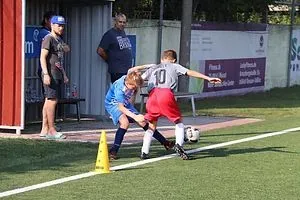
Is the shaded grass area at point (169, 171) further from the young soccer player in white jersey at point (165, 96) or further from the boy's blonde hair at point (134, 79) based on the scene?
the boy's blonde hair at point (134, 79)

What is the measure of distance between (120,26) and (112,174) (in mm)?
5356

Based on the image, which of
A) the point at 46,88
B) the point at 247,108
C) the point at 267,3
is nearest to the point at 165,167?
the point at 46,88

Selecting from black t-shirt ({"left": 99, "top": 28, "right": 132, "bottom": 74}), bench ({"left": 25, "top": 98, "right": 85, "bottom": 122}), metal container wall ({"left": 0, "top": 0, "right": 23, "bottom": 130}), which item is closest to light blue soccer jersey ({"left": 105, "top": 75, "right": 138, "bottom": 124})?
metal container wall ({"left": 0, "top": 0, "right": 23, "bottom": 130})

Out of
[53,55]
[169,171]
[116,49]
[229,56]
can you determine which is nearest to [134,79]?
[169,171]

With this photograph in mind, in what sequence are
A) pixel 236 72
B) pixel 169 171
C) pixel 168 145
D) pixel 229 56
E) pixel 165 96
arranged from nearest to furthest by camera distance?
pixel 169 171, pixel 165 96, pixel 168 145, pixel 229 56, pixel 236 72

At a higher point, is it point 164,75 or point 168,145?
point 164,75

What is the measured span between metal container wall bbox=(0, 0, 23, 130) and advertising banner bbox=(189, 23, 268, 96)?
9075 millimetres

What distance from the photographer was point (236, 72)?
22.8m

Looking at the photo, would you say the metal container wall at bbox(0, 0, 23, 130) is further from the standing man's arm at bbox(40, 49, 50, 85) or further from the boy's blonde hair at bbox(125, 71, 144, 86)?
the boy's blonde hair at bbox(125, 71, 144, 86)

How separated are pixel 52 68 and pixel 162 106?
7.50 feet

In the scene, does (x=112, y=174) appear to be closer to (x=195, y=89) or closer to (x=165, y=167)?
(x=165, y=167)

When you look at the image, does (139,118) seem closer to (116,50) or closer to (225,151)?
(225,151)

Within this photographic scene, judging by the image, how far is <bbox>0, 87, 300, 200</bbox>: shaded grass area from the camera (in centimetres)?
767

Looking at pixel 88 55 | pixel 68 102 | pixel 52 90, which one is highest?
pixel 88 55
